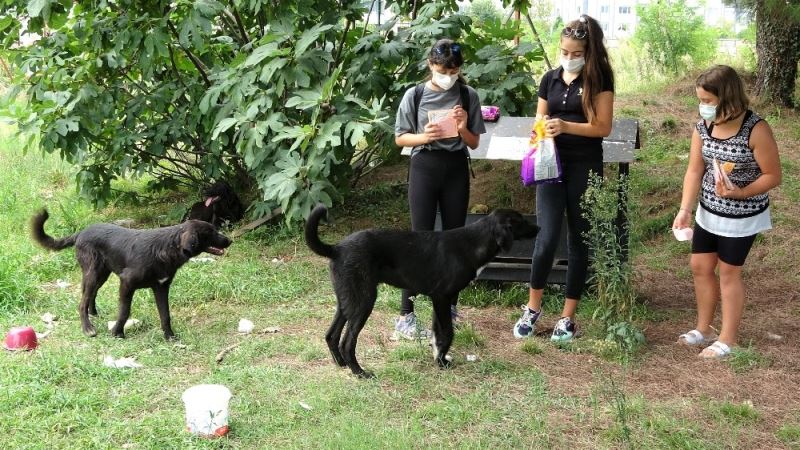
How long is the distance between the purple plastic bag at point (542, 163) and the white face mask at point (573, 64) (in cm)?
46

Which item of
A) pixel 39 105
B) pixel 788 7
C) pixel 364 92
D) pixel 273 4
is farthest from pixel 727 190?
pixel 39 105

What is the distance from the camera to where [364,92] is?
7145 millimetres

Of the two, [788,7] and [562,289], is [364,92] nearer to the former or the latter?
[562,289]

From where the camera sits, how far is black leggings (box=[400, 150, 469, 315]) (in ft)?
17.2

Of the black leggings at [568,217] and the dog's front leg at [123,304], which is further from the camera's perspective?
the dog's front leg at [123,304]

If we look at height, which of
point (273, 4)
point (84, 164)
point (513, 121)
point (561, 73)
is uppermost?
point (273, 4)

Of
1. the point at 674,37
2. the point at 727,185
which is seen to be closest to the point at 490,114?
the point at 727,185

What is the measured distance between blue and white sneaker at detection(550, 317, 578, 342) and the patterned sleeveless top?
118 centimetres

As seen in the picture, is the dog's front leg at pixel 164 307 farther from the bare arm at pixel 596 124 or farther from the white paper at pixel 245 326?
the bare arm at pixel 596 124

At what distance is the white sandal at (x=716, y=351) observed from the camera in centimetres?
512

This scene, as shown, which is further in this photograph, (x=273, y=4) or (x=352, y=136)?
(x=273, y=4)

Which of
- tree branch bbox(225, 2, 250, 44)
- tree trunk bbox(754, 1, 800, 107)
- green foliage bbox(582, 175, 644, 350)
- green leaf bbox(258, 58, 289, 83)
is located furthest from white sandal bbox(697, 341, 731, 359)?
tree trunk bbox(754, 1, 800, 107)

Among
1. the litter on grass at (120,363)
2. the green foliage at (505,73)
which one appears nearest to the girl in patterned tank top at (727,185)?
the green foliage at (505,73)

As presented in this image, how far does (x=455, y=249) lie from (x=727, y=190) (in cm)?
167
